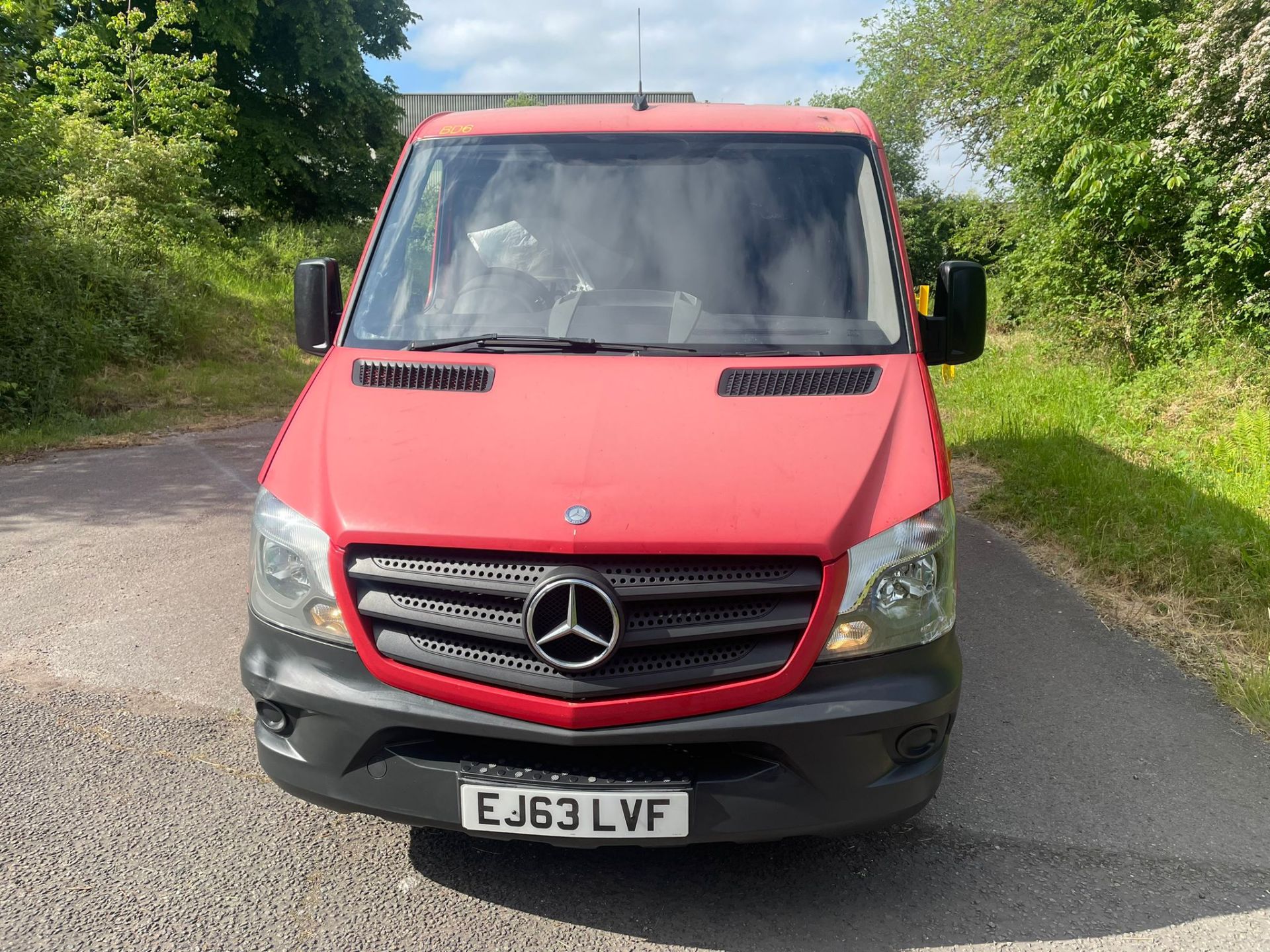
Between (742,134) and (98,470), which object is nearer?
(742,134)

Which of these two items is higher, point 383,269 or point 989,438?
point 383,269

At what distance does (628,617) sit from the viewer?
263cm

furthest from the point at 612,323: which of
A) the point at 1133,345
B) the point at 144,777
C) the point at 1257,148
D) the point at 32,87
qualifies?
the point at 32,87

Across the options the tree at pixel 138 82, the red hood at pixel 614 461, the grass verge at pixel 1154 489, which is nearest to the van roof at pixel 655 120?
the red hood at pixel 614 461

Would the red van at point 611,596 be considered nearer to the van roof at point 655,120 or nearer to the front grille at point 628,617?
the front grille at point 628,617

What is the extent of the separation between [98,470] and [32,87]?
5.47m

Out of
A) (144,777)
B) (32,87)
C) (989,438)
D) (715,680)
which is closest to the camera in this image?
(715,680)

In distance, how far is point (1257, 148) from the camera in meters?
9.54

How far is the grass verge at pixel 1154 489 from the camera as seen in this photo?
5324 mm

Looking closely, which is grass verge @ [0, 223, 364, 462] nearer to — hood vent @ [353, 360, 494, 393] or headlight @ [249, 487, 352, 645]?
hood vent @ [353, 360, 494, 393]

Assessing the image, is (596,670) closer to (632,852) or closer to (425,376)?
(632,852)

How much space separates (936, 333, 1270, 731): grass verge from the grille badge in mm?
3127

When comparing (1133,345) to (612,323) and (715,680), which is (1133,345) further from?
(715,680)

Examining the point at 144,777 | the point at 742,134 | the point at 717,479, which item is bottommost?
the point at 144,777
